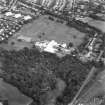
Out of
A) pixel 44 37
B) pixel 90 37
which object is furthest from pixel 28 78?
pixel 90 37

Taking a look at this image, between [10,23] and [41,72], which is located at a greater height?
[10,23]

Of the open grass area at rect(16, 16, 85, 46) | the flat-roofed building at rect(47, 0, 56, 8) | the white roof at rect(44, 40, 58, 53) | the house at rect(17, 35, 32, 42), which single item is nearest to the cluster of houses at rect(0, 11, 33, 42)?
the open grass area at rect(16, 16, 85, 46)

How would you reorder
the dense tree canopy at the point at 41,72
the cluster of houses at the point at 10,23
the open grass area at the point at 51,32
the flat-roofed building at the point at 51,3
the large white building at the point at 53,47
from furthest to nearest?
the flat-roofed building at the point at 51,3, the open grass area at the point at 51,32, the cluster of houses at the point at 10,23, the large white building at the point at 53,47, the dense tree canopy at the point at 41,72

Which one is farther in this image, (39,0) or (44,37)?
(39,0)

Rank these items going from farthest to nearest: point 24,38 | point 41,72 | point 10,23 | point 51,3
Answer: point 51,3 → point 10,23 → point 24,38 → point 41,72

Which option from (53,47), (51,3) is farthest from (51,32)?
(51,3)

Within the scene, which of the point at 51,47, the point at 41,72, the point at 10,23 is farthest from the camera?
the point at 10,23

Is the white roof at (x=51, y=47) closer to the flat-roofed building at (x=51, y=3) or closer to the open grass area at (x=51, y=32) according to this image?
the open grass area at (x=51, y=32)

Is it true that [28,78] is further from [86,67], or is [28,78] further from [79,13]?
[79,13]

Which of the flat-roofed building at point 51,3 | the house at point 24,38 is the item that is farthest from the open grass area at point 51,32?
the flat-roofed building at point 51,3

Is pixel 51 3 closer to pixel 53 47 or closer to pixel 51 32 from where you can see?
pixel 51 32

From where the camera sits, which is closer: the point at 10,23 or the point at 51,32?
the point at 51,32
